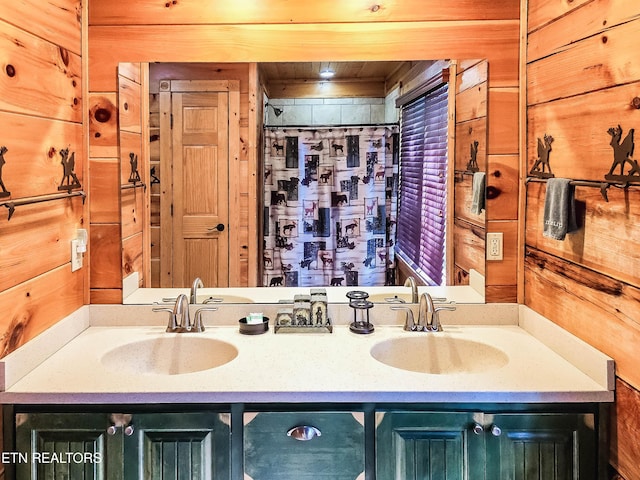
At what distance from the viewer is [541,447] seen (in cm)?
153

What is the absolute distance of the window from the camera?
6.90 ft

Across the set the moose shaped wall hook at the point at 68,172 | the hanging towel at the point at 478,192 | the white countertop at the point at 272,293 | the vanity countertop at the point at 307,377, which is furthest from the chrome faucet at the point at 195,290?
the hanging towel at the point at 478,192

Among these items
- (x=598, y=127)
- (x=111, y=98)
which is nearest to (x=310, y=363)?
(x=598, y=127)

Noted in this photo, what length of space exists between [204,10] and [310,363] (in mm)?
1332

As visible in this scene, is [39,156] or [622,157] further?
[39,156]

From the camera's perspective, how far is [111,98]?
2.05m

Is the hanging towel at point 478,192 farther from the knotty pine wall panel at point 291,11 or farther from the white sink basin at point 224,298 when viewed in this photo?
the white sink basin at point 224,298

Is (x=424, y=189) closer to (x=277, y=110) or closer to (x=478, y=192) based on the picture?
(x=478, y=192)

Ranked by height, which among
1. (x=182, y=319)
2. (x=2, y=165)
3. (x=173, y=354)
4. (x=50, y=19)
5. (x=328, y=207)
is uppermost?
(x=50, y=19)

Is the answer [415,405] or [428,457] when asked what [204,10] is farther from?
[428,457]

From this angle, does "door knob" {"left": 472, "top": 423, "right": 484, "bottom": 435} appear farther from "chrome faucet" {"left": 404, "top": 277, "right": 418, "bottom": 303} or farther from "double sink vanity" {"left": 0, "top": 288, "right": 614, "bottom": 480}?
"chrome faucet" {"left": 404, "top": 277, "right": 418, "bottom": 303}

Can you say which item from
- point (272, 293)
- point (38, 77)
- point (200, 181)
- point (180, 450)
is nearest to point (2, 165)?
point (38, 77)

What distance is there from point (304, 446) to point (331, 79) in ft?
4.23

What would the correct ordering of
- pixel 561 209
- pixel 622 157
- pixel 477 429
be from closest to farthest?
pixel 622 157, pixel 477 429, pixel 561 209
